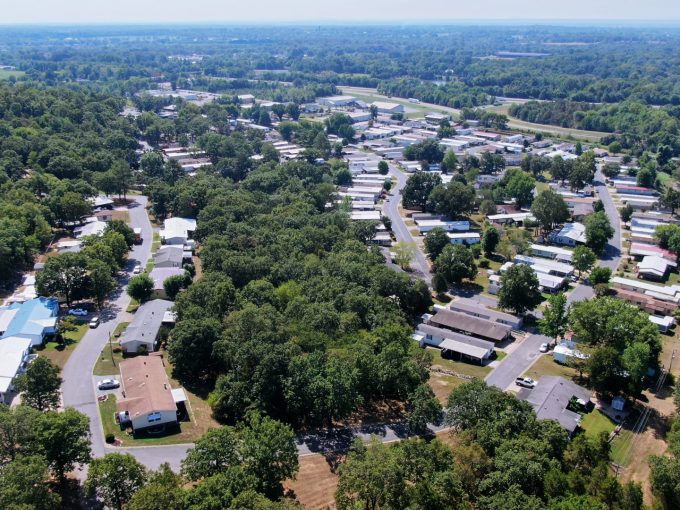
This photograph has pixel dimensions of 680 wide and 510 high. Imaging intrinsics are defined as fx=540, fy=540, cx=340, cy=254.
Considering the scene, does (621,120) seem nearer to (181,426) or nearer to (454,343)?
(454,343)

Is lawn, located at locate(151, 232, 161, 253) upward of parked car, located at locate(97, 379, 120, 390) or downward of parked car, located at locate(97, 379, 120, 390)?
downward

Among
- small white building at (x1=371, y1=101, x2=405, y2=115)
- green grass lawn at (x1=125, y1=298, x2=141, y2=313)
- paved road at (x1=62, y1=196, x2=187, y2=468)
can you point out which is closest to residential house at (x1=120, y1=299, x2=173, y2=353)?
green grass lawn at (x1=125, y1=298, x2=141, y2=313)

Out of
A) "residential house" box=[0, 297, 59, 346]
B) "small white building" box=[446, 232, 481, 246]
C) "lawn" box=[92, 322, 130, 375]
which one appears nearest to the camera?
"lawn" box=[92, 322, 130, 375]

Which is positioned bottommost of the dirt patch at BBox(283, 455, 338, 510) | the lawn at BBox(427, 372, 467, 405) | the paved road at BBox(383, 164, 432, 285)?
the paved road at BBox(383, 164, 432, 285)

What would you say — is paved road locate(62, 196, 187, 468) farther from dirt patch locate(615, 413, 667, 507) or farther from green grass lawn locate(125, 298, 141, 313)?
dirt patch locate(615, 413, 667, 507)

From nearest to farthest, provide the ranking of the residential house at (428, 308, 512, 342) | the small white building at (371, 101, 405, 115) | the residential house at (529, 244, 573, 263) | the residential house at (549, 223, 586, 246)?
the residential house at (428, 308, 512, 342)
the residential house at (529, 244, 573, 263)
the residential house at (549, 223, 586, 246)
the small white building at (371, 101, 405, 115)

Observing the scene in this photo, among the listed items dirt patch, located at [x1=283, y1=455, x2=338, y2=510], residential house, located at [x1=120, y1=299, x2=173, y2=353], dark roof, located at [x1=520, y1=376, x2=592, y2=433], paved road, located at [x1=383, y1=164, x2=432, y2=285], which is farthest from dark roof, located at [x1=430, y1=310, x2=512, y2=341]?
→ residential house, located at [x1=120, y1=299, x2=173, y2=353]

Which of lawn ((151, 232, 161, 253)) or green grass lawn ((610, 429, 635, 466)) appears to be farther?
lawn ((151, 232, 161, 253))
